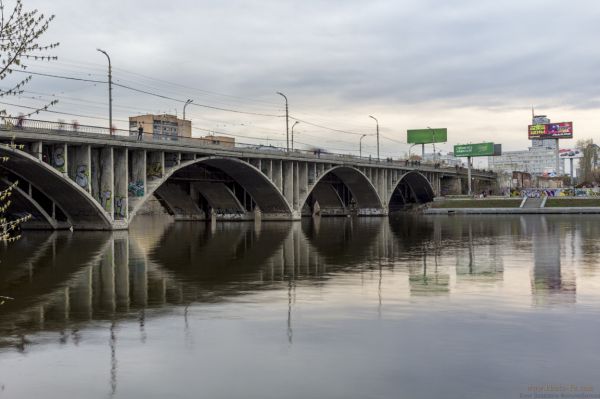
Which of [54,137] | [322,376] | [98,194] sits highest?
[54,137]

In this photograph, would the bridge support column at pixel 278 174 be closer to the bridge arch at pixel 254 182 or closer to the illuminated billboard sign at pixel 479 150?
the bridge arch at pixel 254 182

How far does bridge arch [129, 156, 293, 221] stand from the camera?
81.1 metres

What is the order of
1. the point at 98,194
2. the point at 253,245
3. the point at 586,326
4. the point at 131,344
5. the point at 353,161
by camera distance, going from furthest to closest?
the point at 353,161
the point at 98,194
the point at 253,245
the point at 586,326
the point at 131,344

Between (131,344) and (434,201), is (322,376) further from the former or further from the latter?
(434,201)

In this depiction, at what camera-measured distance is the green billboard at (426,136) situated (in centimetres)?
15400

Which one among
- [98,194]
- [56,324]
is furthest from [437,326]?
[98,194]

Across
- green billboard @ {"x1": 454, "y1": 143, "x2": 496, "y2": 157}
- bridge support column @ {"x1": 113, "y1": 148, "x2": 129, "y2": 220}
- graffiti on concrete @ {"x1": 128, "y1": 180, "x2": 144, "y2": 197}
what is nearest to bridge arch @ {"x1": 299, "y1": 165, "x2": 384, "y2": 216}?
green billboard @ {"x1": 454, "y1": 143, "x2": 496, "y2": 157}

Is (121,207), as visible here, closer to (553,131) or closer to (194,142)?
(194,142)

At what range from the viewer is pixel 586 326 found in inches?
627

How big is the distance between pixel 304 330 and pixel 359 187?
106055 millimetres

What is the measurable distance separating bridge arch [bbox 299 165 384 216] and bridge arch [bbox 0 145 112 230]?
177ft

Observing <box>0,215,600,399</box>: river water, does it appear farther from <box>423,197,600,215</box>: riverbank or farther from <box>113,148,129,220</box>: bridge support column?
<box>423,197,600,215</box>: riverbank

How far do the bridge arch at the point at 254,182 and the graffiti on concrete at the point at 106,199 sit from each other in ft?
46.8

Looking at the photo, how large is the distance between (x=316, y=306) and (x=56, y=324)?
730 cm
